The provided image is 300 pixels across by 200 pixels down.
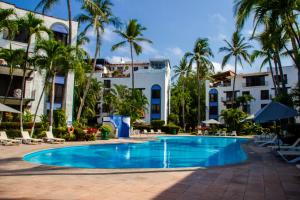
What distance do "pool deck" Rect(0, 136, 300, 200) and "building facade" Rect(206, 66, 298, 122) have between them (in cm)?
4301

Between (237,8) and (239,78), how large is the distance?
3780cm

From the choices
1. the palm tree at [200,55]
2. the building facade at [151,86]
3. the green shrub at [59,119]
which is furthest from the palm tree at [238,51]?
the green shrub at [59,119]

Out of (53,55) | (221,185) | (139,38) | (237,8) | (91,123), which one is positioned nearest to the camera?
(221,185)

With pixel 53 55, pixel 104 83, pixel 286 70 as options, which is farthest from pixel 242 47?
pixel 53 55

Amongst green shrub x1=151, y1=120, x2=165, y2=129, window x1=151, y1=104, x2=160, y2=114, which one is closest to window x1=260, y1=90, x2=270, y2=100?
window x1=151, y1=104, x2=160, y2=114

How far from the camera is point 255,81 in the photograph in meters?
51.2

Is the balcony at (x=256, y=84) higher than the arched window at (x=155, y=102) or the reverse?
higher

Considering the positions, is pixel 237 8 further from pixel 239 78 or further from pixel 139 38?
pixel 239 78

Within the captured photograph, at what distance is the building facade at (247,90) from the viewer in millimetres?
48919

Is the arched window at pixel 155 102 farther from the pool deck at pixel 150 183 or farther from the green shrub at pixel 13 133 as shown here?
the pool deck at pixel 150 183

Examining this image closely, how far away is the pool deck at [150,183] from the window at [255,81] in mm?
44636

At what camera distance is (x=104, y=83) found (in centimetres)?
5003

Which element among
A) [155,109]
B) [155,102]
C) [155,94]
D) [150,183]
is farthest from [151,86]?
[150,183]

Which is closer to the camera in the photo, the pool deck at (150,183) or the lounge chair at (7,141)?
the pool deck at (150,183)
